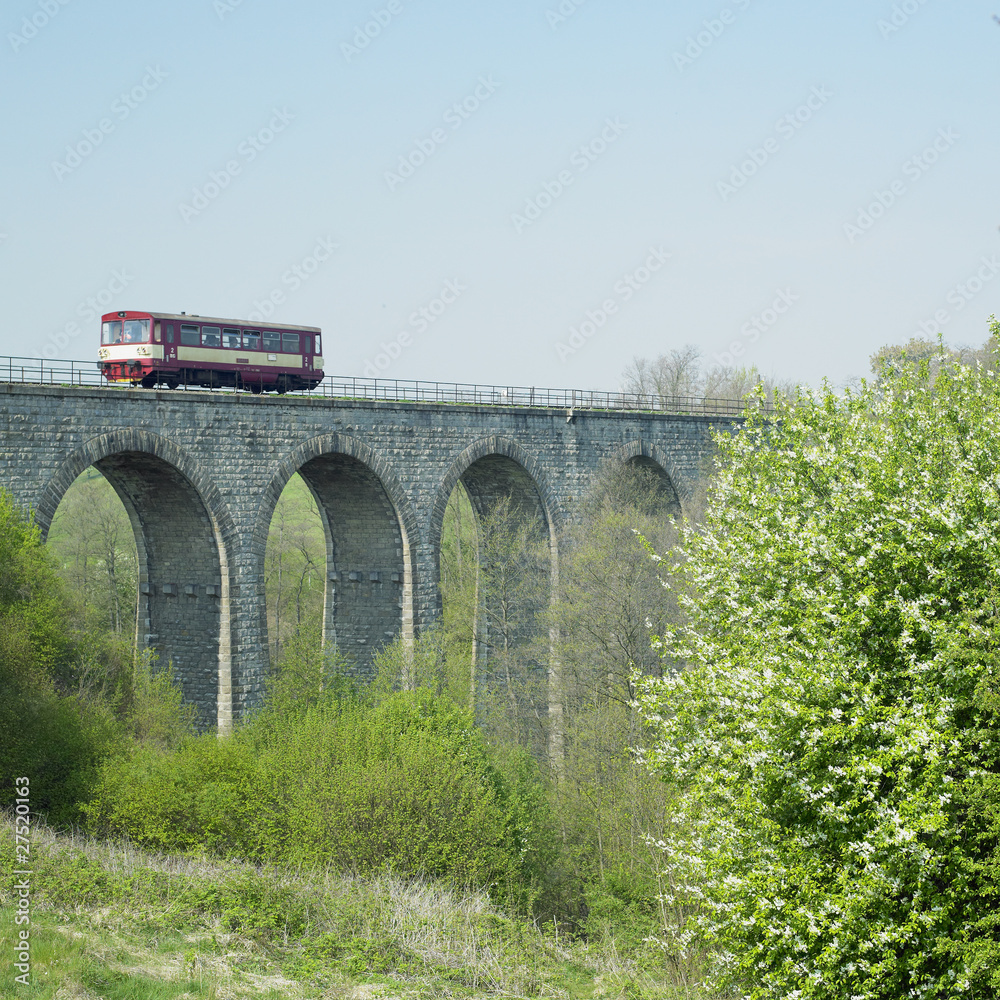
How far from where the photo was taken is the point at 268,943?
14.0 metres

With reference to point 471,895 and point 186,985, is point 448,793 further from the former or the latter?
point 186,985

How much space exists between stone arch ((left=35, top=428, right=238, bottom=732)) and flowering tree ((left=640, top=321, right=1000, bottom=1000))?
1508 centimetres

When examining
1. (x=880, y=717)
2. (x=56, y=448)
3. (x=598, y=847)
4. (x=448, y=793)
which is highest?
(x=56, y=448)

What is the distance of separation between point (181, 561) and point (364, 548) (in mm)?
5928

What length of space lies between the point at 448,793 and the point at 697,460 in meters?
21.5

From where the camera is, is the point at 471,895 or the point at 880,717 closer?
the point at 880,717

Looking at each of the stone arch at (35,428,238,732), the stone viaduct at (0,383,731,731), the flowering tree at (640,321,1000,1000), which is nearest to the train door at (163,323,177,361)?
the stone viaduct at (0,383,731,731)

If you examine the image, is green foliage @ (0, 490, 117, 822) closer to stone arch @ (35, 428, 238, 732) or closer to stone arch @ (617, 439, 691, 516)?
stone arch @ (35, 428, 238, 732)

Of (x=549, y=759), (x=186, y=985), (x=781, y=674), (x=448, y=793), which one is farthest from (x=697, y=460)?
(x=186, y=985)

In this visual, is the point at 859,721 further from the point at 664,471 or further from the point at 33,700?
the point at 664,471

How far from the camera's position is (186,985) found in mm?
11180

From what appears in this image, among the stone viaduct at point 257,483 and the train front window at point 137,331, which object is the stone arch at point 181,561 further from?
the train front window at point 137,331

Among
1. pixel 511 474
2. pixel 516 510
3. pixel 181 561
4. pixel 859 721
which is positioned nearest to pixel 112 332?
pixel 181 561

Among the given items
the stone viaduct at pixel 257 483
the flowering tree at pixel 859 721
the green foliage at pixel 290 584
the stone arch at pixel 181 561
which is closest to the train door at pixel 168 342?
the stone viaduct at pixel 257 483
